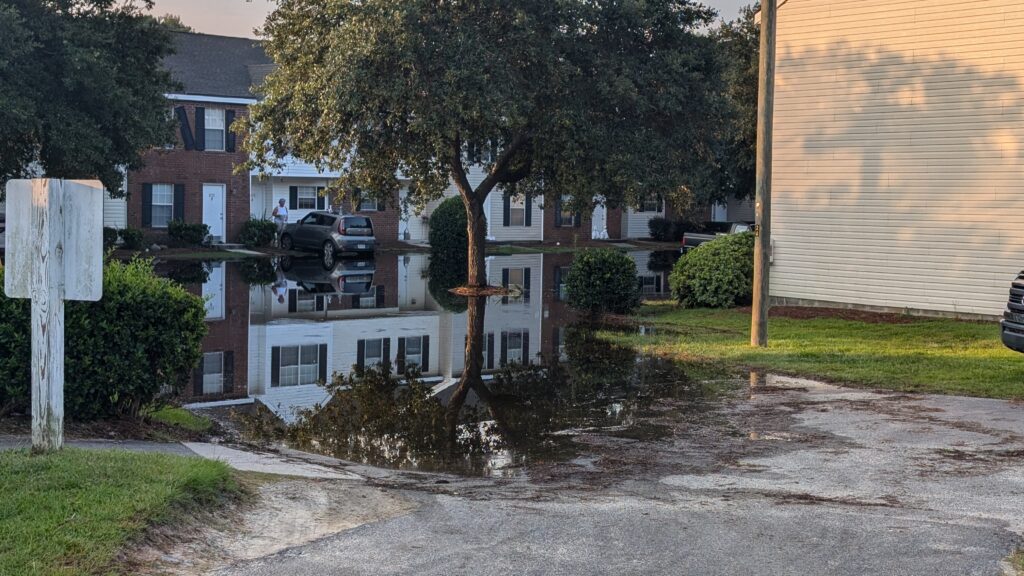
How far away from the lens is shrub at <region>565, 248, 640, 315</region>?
23.8 m

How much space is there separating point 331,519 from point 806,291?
1728 cm

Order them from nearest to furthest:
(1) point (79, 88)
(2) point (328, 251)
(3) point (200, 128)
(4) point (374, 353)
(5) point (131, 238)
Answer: (4) point (374, 353) < (1) point (79, 88) < (5) point (131, 238) < (2) point (328, 251) < (3) point (200, 128)

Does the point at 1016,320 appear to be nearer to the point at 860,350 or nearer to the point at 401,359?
the point at 860,350

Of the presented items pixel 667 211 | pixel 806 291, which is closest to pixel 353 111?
pixel 806 291

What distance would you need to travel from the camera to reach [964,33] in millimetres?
20641

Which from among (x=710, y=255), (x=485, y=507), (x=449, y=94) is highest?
(x=449, y=94)

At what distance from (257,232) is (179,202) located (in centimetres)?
319

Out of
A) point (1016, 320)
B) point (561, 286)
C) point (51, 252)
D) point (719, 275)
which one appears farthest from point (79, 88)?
point (51, 252)

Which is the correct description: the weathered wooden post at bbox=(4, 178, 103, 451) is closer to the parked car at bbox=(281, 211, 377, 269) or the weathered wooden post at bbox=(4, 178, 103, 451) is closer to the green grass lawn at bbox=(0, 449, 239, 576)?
the green grass lawn at bbox=(0, 449, 239, 576)

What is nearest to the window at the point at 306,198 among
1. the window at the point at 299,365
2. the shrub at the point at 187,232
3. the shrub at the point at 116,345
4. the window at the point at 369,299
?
the shrub at the point at 187,232

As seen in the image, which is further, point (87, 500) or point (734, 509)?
point (734, 509)

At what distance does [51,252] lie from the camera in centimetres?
720

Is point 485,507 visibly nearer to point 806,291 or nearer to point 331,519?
point 331,519


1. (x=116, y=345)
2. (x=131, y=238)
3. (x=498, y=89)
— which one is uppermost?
(x=498, y=89)
